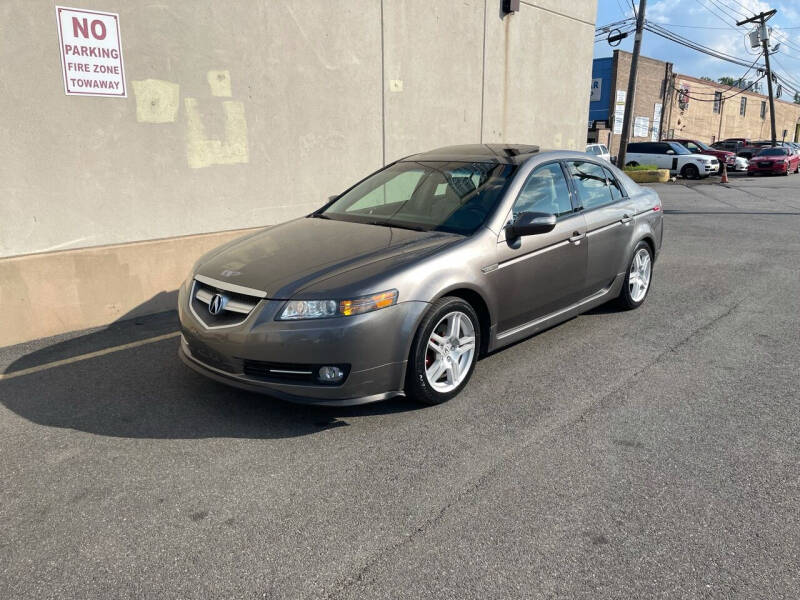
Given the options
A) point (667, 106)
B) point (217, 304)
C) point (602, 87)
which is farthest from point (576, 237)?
point (667, 106)

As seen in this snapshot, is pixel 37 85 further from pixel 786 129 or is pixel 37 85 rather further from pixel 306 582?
pixel 786 129

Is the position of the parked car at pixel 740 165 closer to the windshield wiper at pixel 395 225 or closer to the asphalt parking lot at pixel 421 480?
the asphalt parking lot at pixel 421 480

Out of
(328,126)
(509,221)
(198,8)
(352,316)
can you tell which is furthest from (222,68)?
(352,316)

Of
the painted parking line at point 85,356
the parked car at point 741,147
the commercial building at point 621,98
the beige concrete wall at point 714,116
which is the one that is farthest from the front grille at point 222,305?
the beige concrete wall at point 714,116

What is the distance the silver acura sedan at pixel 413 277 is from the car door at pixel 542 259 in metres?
0.01

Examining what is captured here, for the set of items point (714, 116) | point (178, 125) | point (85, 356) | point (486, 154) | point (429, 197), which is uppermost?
point (714, 116)

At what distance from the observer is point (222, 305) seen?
3.84 m

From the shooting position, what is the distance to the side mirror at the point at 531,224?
14.4 ft

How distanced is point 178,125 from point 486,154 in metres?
3.28

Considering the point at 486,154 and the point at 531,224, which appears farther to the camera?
the point at 486,154

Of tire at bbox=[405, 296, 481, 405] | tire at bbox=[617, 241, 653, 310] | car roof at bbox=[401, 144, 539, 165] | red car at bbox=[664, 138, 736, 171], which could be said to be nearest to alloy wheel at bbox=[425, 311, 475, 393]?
tire at bbox=[405, 296, 481, 405]

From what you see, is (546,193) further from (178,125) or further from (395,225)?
(178,125)

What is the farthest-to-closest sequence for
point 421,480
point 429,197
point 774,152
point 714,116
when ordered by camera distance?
point 714,116
point 774,152
point 429,197
point 421,480

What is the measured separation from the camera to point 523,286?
15.2 feet
